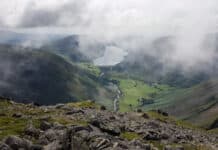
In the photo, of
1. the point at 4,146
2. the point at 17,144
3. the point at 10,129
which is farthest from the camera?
the point at 10,129

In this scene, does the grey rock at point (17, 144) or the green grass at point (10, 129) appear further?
the green grass at point (10, 129)

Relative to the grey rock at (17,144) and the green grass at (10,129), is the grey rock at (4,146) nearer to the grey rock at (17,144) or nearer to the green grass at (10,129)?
the grey rock at (17,144)

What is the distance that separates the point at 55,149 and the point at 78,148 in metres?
4.69

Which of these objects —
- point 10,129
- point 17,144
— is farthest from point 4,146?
point 10,129

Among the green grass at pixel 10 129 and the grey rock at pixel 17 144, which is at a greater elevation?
the green grass at pixel 10 129

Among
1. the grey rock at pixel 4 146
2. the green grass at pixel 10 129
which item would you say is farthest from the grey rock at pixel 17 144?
the green grass at pixel 10 129

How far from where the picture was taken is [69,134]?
60.6 meters

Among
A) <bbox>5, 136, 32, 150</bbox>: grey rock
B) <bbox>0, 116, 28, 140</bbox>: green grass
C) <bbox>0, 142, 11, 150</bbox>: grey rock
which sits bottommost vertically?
<bbox>0, 142, 11, 150</bbox>: grey rock

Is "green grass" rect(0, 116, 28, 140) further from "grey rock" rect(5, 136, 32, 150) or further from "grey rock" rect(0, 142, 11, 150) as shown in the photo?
"grey rock" rect(0, 142, 11, 150)

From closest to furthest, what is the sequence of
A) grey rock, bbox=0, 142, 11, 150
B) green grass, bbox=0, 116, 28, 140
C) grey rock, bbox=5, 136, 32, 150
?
1. grey rock, bbox=0, 142, 11, 150
2. grey rock, bbox=5, 136, 32, 150
3. green grass, bbox=0, 116, 28, 140

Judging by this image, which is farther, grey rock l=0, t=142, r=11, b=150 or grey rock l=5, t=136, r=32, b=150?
grey rock l=5, t=136, r=32, b=150

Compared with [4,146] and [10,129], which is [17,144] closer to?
[4,146]

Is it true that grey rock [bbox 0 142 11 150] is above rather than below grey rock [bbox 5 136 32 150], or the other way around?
below

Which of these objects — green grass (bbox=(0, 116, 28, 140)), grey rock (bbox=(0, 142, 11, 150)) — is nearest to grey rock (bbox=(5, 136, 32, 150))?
grey rock (bbox=(0, 142, 11, 150))
